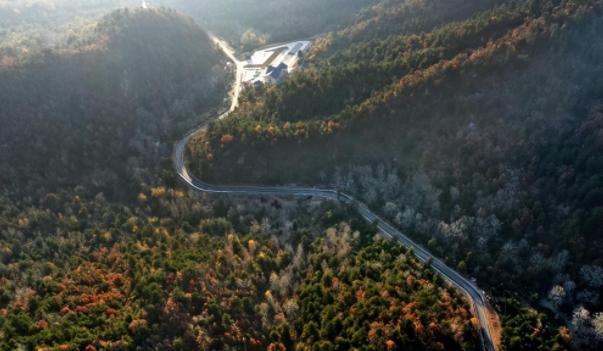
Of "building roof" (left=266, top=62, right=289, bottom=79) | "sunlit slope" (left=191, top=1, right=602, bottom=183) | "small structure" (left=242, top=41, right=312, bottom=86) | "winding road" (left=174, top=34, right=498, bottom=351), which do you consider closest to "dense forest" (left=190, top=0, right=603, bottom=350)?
"sunlit slope" (left=191, top=1, right=602, bottom=183)

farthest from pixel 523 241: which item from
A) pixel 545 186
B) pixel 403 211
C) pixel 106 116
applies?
pixel 106 116

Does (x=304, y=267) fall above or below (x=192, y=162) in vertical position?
below

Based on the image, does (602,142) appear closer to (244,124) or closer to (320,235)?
(320,235)

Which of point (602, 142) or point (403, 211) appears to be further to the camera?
point (403, 211)

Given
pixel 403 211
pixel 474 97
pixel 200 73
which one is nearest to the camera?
pixel 403 211

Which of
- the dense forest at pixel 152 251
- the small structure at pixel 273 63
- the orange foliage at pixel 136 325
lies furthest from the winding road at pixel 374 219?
the orange foliage at pixel 136 325

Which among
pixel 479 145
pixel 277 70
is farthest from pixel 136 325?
pixel 277 70

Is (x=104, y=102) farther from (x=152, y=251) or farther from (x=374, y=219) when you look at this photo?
(x=374, y=219)
